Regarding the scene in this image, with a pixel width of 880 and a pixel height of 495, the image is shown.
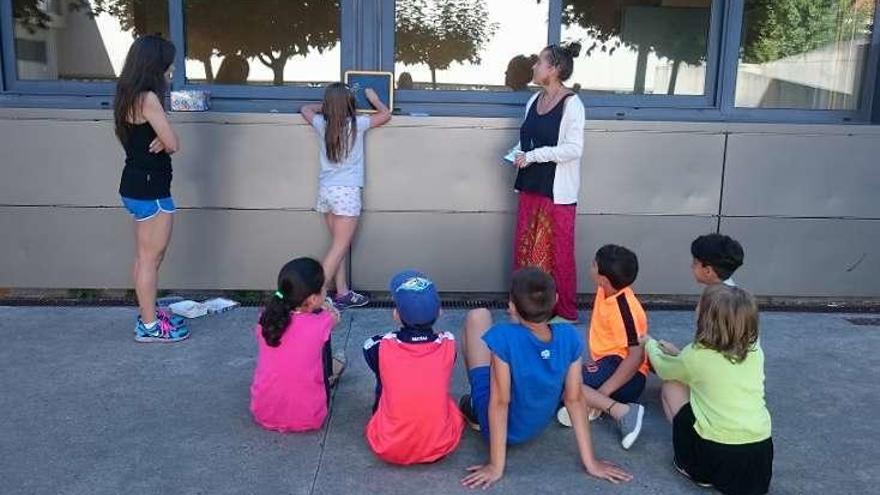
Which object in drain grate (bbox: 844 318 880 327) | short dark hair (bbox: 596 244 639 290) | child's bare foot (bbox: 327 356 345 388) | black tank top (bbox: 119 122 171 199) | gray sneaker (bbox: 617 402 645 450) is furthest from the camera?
drain grate (bbox: 844 318 880 327)

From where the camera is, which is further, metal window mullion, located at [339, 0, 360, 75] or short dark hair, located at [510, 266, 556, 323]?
metal window mullion, located at [339, 0, 360, 75]

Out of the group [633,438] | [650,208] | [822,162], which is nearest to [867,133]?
[822,162]

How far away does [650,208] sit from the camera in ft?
18.9

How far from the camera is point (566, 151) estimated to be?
15.8 feet

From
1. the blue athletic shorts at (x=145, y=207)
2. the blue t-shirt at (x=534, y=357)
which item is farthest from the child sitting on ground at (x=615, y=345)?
the blue athletic shorts at (x=145, y=207)

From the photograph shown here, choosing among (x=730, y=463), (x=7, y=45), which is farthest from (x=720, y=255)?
(x=7, y=45)

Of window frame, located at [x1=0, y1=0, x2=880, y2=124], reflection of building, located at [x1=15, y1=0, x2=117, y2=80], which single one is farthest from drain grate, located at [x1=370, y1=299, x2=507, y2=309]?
reflection of building, located at [x1=15, y1=0, x2=117, y2=80]

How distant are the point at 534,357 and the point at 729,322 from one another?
0.73 metres

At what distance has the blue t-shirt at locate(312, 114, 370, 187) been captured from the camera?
530 cm

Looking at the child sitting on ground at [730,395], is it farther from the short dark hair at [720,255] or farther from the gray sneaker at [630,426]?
the short dark hair at [720,255]

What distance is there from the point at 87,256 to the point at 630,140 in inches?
152

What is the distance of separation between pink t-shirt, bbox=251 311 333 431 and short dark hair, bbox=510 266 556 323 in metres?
0.90

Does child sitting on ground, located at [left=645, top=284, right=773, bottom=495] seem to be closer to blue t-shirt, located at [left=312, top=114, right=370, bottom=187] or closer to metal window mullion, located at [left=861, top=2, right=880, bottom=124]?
blue t-shirt, located at [left=312, top=114, right=370, bottom=187]

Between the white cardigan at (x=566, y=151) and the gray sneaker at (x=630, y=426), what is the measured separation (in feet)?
5.56
